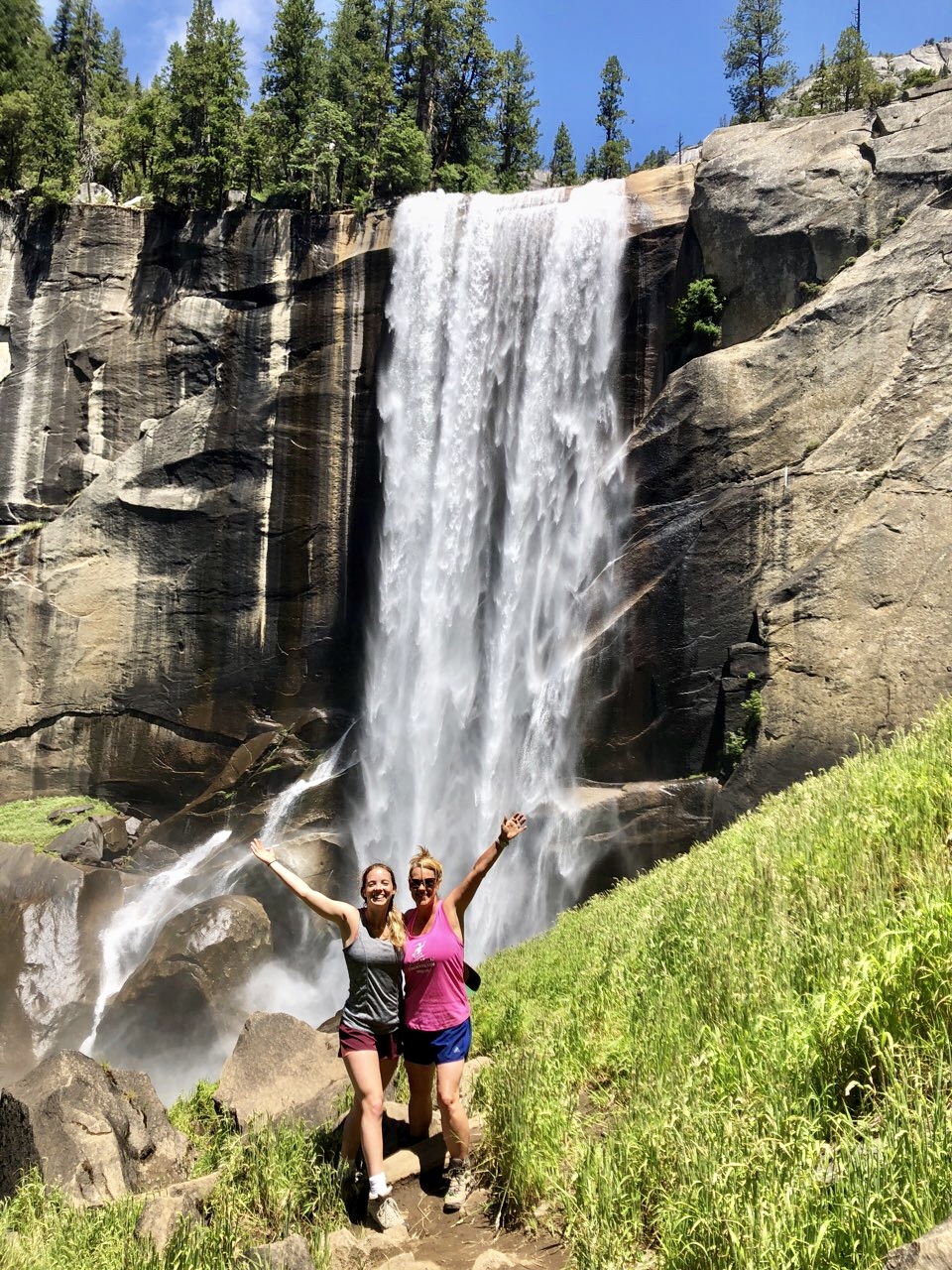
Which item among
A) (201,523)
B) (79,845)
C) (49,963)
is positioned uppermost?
(201,523)

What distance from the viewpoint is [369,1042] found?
5.28 metres

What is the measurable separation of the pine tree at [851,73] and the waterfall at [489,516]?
15940 mm

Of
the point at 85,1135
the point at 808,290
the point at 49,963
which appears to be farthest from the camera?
the point at 49,963

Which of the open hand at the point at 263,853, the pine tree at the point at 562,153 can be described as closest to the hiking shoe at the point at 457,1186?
the open hand at the point at 263,853

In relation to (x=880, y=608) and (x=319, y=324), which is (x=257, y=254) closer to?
(x=319, y=324)

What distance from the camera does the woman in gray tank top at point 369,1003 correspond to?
5195mm

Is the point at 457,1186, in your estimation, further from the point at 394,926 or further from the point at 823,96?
the point at 823,96

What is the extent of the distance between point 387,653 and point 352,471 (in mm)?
5006

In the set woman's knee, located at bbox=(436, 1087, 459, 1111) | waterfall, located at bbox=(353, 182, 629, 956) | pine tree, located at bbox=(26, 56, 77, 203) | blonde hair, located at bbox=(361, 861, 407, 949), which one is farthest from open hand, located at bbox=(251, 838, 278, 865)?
pine tree, located at bbox=(26, 56, 77, 203)

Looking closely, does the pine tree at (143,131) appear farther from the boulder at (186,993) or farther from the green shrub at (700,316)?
the boulder at (186,993)

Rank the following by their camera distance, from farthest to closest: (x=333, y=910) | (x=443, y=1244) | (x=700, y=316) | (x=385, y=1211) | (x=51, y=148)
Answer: (x=51, y=148), (x=700, y=316), (x=333, y=910), (x=385, y=1211), (x=443, y=1244)

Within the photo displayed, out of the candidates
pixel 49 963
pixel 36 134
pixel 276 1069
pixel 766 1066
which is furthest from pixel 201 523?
pixel 766 1066

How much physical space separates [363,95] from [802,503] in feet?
78.7

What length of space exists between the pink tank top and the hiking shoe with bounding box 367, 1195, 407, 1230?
86cm
